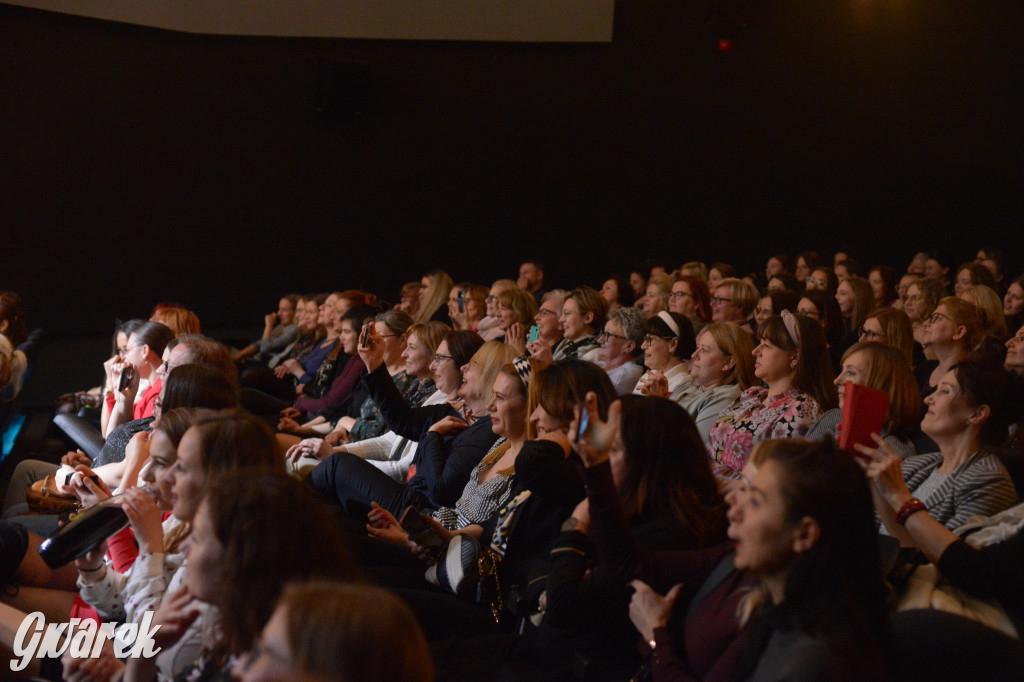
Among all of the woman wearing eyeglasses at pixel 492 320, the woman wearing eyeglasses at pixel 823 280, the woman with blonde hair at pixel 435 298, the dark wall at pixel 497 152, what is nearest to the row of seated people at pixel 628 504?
the woman wearing eyeglasses at pixel 492 320

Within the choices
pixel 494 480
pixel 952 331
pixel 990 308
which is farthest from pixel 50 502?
pixel 990 308

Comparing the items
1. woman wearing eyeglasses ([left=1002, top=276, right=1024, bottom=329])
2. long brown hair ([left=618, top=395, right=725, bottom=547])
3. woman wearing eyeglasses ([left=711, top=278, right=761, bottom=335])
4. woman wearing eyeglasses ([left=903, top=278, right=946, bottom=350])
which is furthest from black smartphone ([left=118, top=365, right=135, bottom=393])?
woman wearing eyeglasses ([left=1002, top=276, right=1024, bottom=329])

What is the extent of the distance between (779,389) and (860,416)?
38.3 inches

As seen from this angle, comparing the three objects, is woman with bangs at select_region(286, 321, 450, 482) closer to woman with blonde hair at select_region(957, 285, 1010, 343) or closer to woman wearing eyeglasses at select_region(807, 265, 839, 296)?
woman with blonde hair at select_region(957, 285, 1010, 343)

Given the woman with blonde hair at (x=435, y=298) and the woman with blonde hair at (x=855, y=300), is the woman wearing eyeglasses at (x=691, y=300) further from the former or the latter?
the woman with blonde hair at (x=435, y=298)

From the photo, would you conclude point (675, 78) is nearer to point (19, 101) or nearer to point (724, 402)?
point (19, 101)

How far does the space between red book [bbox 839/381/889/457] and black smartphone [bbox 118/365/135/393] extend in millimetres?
2846

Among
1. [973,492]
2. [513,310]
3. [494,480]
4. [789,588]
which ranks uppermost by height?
[789,588]

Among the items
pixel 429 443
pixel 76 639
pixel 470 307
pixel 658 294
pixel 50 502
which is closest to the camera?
pixel 76 639

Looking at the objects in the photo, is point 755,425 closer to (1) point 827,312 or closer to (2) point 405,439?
(2) point 405,439

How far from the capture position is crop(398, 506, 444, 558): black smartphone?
8.11 ft

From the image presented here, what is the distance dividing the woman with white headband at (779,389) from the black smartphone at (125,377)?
7.70ft

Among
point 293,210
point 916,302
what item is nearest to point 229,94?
point 293,210

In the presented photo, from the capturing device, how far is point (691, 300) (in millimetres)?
5004
